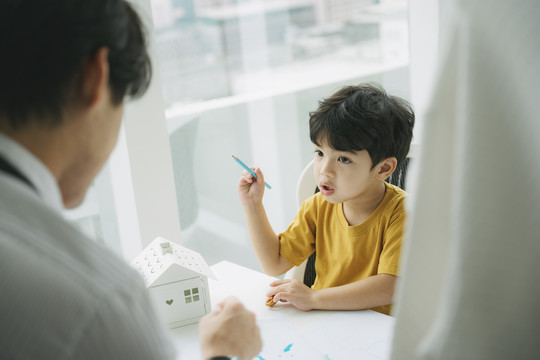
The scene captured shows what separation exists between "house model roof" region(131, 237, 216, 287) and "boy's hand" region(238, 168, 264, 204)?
210 mm

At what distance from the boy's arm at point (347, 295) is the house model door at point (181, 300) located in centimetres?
17

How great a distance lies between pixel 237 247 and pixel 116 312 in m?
1.95

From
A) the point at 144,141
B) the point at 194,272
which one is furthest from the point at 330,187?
the point at 144,141

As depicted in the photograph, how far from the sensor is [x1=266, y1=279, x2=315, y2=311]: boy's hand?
1.13 m

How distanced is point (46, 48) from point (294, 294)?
0.78 metres

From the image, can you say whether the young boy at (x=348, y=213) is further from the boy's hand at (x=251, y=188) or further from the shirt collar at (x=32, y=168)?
the shirt collar at (x=32, y=168)

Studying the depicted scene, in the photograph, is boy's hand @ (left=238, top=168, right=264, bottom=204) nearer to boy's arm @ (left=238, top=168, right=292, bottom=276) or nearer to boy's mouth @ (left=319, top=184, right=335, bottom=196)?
boy's arm @ (left=238, top=168, right=292, bottom=276)

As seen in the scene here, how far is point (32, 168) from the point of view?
0.53 meters

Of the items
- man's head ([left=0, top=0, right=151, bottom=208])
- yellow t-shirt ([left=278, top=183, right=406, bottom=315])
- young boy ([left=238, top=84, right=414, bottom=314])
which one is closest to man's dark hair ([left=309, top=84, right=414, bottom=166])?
young boy ([left=238, top=84, right=414, bottom=314])

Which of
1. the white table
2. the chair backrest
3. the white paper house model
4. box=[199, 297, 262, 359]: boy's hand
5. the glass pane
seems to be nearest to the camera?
box=[199, 297, 262, 359]: boy's hand

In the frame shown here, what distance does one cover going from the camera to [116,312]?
1.60 ft

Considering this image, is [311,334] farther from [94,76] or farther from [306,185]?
→ [94,76]

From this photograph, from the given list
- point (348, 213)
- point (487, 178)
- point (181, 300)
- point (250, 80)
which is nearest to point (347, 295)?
point (348, 213)

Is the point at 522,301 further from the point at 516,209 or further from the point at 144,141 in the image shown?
the point at 144,141
